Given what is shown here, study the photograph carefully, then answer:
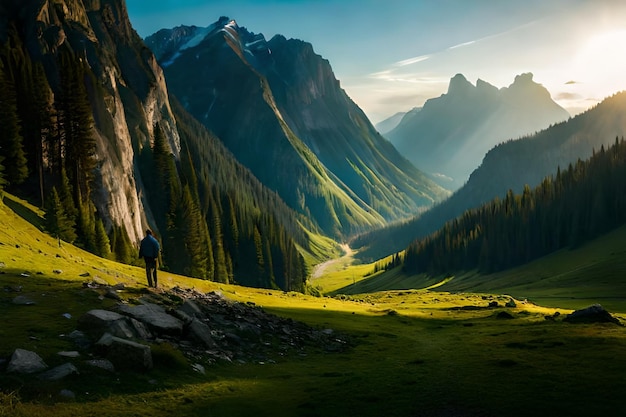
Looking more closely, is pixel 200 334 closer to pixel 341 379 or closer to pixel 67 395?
pixel 341 379

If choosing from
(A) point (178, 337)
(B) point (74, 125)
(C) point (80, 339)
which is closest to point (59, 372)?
(C) point (80, 339)

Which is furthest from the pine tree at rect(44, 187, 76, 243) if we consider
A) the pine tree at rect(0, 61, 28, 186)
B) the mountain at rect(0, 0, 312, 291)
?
the pine tree at rect(0, 61, 28, 186)

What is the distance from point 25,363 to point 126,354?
4.51 m

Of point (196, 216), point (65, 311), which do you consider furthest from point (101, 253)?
point (65, 311)

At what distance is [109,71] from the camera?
12962 cm

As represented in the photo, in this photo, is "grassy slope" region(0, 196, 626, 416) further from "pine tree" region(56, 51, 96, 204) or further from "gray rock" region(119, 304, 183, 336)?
"pine tree" region(56, 51, 96, 204)

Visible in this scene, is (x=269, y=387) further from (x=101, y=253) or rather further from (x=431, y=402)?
(x=101, y=253)

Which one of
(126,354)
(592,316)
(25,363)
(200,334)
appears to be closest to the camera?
(25,363)

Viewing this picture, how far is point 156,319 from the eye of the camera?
28.9 meters

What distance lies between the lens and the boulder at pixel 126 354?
22.3 meters

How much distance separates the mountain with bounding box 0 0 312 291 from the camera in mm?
79938

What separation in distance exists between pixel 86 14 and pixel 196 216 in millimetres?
85350

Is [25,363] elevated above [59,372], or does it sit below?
above

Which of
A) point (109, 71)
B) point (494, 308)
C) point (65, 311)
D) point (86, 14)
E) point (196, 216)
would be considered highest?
point (86, 14)
